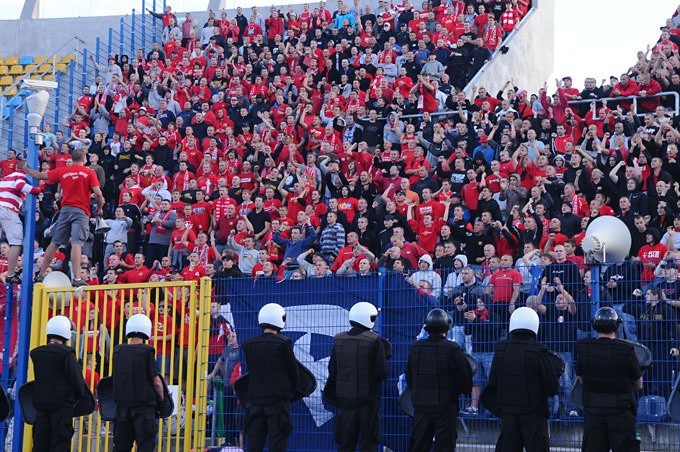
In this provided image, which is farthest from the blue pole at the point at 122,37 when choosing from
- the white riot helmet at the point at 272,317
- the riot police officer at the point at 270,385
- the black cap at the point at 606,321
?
the black cap at the point at 606,321

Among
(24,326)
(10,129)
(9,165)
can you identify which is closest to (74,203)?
(24,326)

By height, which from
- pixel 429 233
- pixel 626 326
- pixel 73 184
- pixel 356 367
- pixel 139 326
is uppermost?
pixel 73 184

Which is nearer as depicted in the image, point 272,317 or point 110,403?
point 272,317

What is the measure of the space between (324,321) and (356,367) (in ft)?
3.47

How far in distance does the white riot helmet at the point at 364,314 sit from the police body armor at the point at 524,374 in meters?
1.41

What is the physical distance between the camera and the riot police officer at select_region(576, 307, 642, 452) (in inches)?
357

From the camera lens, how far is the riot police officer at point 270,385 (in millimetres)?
10523

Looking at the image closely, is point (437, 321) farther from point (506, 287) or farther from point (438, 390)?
point (506, 287)

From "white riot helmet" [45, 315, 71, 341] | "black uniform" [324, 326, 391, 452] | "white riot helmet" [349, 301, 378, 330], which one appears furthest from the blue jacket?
"black uniform" [324, 326, 391, 452]

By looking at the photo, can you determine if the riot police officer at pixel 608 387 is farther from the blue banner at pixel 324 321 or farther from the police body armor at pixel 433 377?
the blue banner at pixel 324 321

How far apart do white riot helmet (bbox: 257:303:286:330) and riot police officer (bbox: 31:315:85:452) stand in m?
2.05

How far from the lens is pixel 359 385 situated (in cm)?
1029

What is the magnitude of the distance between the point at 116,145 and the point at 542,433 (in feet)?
51.0

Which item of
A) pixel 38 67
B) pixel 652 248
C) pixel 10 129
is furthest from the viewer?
pixel 38 67
